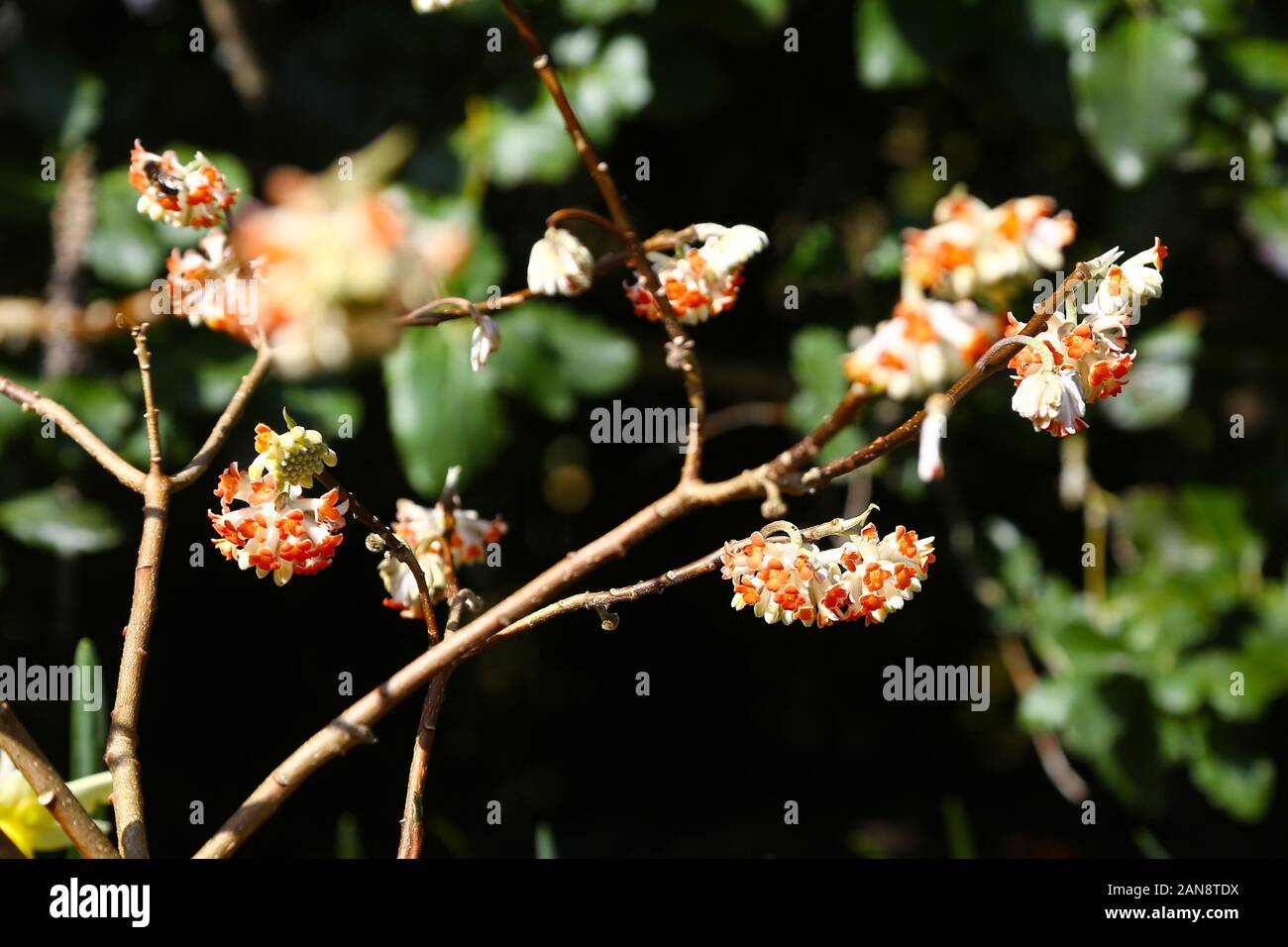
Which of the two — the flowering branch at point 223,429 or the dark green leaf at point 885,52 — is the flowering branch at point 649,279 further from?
the dark green leaf at point 885,52

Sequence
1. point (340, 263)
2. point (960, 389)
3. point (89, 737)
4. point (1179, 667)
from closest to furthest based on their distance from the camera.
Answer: point (340, 263)
point (960, 389)
point (89, 737)
point (1179, 667)

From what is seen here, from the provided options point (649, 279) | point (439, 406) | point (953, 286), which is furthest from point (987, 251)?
point (439, 406)

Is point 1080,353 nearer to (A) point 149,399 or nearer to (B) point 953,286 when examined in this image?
(B) point 953,286

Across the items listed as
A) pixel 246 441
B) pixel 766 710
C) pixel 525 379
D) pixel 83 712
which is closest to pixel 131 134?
pixel 246 441

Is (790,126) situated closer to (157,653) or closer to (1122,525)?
(1122,525)

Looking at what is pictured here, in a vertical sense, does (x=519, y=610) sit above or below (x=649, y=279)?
below

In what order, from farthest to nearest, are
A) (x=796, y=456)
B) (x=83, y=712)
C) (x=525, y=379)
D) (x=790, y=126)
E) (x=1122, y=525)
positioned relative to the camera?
(x=790, y=126) < (x=1122, y=525) < (x=525, y=379) < (x=83, y=712) < (x=796, y=456)

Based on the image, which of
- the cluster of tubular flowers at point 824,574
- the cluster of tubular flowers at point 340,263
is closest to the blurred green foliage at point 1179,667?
the cluster of tubular flowers at point 824,574

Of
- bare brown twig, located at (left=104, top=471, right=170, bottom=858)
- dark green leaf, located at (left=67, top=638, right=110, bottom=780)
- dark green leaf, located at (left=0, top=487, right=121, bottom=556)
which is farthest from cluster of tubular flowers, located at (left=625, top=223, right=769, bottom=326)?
dark green leaf, located at (left=0, top=487, right=121, bottom=556)
